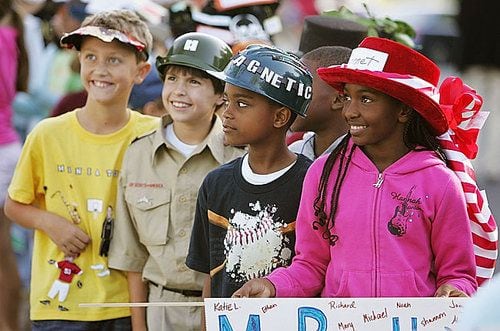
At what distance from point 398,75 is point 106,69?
1.95m

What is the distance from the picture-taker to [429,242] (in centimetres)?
493

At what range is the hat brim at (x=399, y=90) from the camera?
4.94m

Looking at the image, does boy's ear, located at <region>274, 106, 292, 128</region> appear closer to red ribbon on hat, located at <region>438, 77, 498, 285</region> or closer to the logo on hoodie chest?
red ribbon on hat, located at <region>438, 77, 498, 285</region>

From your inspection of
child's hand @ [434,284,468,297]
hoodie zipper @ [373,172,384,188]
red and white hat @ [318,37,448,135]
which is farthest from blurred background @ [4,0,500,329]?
child's hand @ [434,284,468,297]

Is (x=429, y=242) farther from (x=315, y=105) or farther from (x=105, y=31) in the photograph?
(x=105, y=31)

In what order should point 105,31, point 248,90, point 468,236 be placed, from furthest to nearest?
point 105,31 → point 248,90 → point 468,236

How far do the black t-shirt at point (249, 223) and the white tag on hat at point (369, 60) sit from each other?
657 mm

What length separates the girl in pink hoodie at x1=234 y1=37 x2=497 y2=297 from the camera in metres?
4.88

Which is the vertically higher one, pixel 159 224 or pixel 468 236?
pixel 468 236

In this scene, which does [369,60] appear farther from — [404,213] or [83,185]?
[83,185]

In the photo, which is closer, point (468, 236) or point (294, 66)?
point (468, 236)

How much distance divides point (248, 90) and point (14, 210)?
1.70 m

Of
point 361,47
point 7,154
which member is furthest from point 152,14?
point 361,47

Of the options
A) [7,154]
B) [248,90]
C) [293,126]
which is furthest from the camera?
[7,154]
